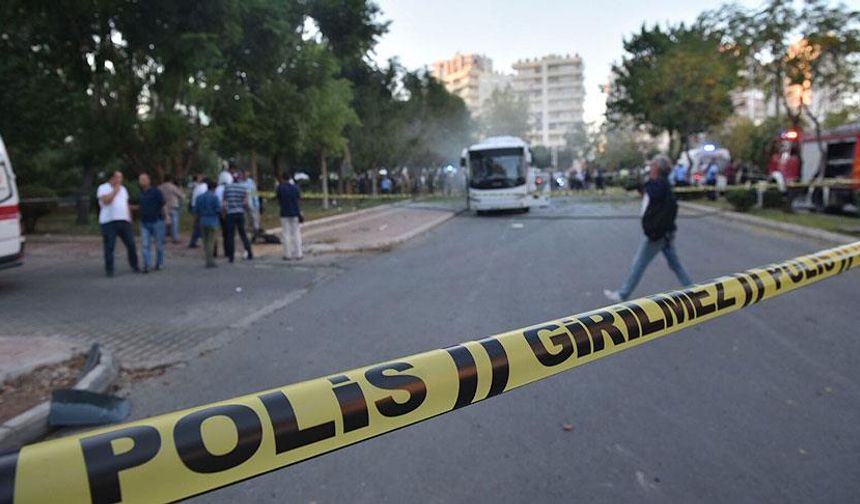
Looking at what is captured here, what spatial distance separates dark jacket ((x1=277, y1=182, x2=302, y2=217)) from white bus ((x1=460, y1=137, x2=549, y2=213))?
12893 mm

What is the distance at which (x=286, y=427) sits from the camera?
1.62 metres

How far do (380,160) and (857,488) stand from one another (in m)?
33.3

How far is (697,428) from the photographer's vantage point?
3945 millimetres

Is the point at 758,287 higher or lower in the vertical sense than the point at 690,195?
higher

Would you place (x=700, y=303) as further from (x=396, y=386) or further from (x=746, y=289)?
(x=396, y=386)

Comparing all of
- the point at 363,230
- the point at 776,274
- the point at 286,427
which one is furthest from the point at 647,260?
the point at 363,230

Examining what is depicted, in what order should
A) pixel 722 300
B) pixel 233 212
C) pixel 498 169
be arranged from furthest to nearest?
pixel 498 169 < pixel 233 212 < pixel 722 300

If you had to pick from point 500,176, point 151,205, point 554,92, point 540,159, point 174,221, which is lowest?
point 174,221

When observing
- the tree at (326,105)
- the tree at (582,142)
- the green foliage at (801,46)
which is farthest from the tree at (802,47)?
the tree at (582,142)

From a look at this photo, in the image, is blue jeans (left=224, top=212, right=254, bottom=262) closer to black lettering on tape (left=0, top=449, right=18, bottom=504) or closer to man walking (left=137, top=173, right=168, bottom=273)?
man walking (left=137, top=173, right=168, bottom=273)

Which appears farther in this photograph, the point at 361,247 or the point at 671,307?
the point at 361,247

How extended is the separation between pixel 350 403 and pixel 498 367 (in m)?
0.55

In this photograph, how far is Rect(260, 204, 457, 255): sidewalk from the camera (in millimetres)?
14234

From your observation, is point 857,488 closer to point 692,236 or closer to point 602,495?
point 602,495
